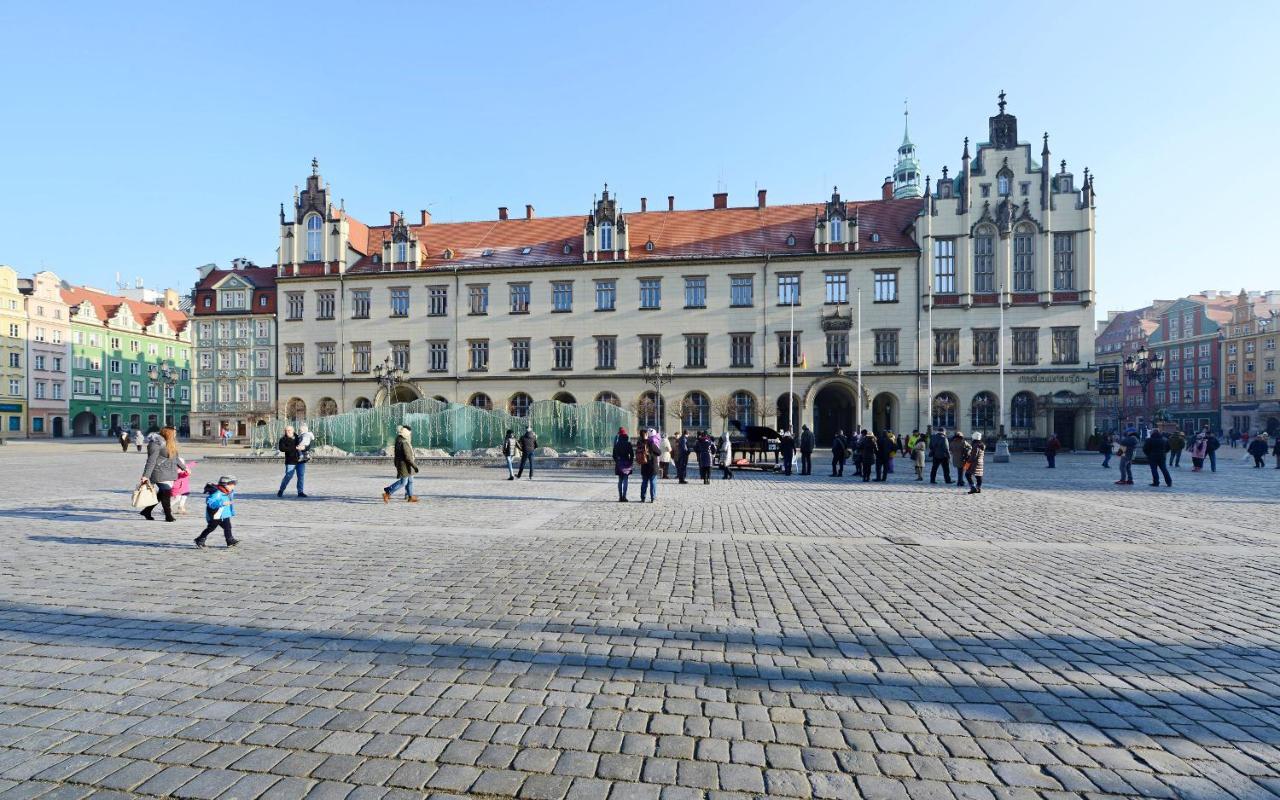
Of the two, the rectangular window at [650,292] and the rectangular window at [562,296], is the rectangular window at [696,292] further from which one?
the rectangular window at [562,296]

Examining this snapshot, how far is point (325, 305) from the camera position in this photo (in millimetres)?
46188

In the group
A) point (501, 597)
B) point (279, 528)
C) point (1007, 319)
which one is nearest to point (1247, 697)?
point (501, 597)

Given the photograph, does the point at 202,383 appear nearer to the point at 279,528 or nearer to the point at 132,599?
the point at 279,528

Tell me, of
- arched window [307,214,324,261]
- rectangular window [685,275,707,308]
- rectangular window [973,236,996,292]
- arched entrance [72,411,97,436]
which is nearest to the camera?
rectangular window [973,236,996,292]

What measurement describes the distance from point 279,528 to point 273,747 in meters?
7.73

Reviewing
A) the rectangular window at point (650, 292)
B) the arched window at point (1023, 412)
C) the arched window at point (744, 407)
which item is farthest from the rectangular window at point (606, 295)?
the arched window at point (1023, 412)

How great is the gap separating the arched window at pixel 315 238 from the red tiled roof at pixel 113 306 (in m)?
42.1

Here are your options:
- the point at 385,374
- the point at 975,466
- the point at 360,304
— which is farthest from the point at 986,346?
the point at 360,304

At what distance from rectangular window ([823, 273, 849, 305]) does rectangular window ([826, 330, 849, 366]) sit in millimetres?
2055

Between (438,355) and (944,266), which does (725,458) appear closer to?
(944,266)

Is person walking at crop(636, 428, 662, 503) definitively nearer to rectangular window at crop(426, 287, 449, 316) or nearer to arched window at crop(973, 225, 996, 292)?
arched window at crop(973, 225, 996, 292)

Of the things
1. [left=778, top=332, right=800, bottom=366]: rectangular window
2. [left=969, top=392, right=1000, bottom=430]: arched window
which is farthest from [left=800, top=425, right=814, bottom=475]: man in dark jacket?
[left=969, top=392, right=1000, bottom=430]: arched window

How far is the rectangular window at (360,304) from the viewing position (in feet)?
150

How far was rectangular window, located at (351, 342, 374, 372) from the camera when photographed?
A: 149ft
